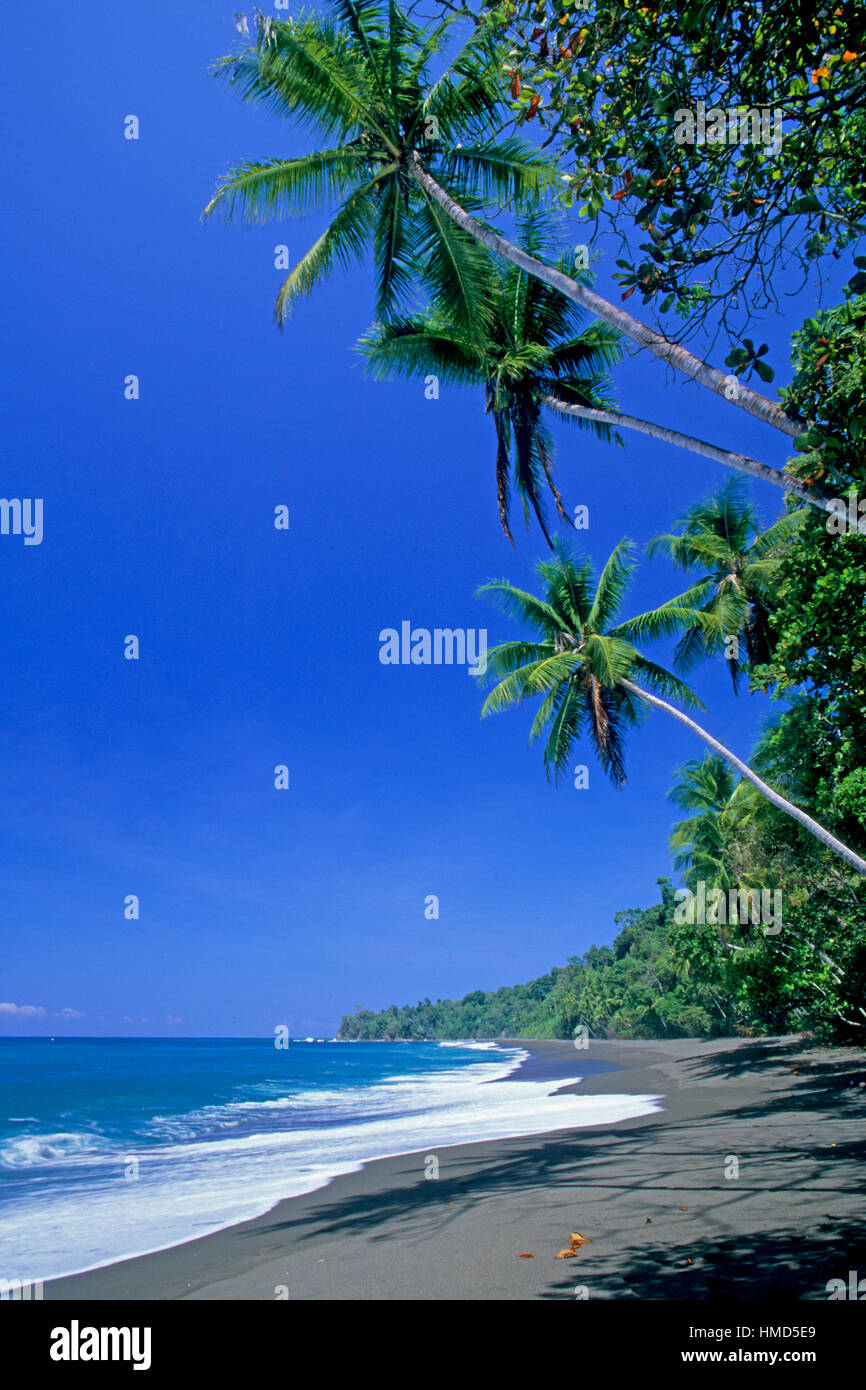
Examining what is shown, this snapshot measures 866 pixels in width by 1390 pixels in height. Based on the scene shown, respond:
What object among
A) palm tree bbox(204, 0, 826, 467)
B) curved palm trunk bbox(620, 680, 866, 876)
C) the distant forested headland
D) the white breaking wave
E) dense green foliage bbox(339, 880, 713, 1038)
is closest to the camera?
palm tree bbox(204, 0, 826, 467)

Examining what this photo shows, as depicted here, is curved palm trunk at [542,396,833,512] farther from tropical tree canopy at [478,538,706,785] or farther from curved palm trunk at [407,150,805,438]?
tropical tree canopy at [478,538,706,785]

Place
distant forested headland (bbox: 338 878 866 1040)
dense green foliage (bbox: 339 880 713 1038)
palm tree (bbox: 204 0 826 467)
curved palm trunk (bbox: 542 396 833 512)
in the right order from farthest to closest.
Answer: dense green foliage (bbox: 339 880 713 1038)
distant forested headland (bbox: 338 878 866 1040)
palm tree (bbox: 204 0 826 467)
curved palm trunk (bbox: 542 396 833 512)

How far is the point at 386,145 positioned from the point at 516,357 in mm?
3478

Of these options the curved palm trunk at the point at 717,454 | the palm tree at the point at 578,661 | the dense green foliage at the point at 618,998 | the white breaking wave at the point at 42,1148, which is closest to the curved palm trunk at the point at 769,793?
the palm tree at the point at 578,661

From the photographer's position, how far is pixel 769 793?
11.8m

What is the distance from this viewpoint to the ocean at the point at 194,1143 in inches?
335

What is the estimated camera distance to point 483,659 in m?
17.0

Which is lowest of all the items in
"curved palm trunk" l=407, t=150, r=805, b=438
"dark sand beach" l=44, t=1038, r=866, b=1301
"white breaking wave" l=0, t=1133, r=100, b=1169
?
"white breaking wave" l=0, t=1133, r=100, b=1169

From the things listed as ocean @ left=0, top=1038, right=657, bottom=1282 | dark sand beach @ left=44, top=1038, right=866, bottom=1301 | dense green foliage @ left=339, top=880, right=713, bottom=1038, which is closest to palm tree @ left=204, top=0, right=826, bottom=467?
dark sand beach @ left=44, top=1038, right=866, bottom=1301

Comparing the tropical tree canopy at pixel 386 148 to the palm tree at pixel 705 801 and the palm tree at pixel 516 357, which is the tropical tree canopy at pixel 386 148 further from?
the palm tree at pixel 705 801

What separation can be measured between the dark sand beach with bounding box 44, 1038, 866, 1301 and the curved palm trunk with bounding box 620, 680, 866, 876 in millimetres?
3353

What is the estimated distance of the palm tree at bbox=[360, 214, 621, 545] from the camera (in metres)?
10.4

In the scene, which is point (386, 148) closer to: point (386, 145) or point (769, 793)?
A: point (386, 145)

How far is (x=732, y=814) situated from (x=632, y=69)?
66.8 ft
